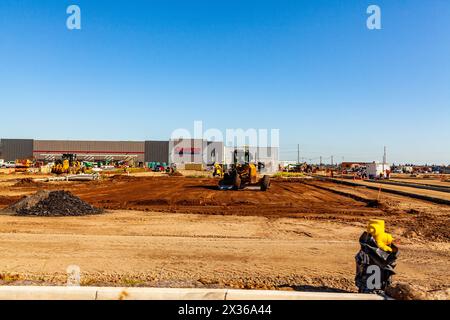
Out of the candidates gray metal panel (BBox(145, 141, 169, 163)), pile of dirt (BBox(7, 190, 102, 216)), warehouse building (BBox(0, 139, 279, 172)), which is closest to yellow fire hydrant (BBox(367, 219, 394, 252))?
pile of dirt (BBox(7, 190, 102, 216))

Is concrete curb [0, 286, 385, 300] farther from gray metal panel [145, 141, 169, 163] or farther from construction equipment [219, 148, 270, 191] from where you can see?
gray metal panel [145, 141, 169, 163]

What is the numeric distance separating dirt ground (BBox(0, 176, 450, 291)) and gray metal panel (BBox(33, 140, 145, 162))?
3801 inches

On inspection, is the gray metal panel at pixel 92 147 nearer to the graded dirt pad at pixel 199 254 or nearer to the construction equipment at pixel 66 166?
the construction equipment at pixel 66 166

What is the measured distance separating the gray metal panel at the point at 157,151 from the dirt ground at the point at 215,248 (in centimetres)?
9335

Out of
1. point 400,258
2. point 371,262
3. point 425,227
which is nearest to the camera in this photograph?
point 371,262

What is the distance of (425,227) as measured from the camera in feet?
40.3

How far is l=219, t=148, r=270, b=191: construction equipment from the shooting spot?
85.8ft

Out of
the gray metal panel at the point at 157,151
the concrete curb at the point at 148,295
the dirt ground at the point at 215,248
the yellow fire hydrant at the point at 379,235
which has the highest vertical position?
the gray metal panel at the point at 157,151

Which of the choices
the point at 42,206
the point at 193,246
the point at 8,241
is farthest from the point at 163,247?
the point at 42,206

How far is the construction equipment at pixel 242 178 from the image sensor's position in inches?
1029

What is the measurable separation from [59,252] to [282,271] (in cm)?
487

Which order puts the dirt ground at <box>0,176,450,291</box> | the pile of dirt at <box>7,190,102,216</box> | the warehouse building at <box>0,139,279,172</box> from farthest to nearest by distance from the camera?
the warehouse building at <box>0,139,279,172</box>
the pile of dirt at <box>7,190,102,216</box>
the dirt ground at <box>0,176,450,291</box>

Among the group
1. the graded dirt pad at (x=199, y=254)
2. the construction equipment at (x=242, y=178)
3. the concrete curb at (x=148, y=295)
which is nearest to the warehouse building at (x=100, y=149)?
the construction equipment at (x=242, y=178)
